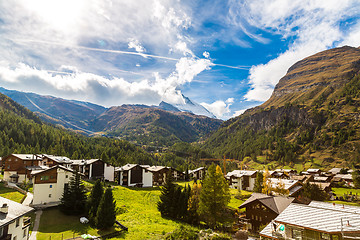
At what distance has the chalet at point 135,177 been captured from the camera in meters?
86.3

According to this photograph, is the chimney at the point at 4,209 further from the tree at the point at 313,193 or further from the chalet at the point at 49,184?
the tree at the point at 313,193

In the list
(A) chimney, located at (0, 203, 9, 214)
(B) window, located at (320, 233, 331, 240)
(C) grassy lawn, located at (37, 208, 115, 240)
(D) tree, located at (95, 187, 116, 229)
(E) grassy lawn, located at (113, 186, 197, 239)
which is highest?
(A) chimney, located at (0, 203, 9, 214)

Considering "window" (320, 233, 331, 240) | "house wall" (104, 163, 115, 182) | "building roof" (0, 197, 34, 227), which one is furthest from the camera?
"house wall" (104, 163, 115, 182)

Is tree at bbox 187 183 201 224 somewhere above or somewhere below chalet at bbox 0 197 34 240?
below

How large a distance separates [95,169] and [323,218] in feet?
287

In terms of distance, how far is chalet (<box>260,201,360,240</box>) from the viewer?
19941 millimetres

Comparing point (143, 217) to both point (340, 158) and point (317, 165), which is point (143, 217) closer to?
point (317, 165)

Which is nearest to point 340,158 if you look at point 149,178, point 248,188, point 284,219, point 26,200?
point 248,188

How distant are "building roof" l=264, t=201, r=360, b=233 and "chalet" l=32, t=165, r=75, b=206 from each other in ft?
163

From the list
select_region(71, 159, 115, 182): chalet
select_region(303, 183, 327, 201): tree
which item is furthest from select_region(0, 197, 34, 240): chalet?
select_region(303, 183, 327, 201): tree

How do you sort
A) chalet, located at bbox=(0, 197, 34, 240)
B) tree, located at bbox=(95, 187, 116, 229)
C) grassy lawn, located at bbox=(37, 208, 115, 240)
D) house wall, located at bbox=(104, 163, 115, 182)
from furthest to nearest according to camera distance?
house wall, located at bbox=(104, 163, 115, 182) < tree, located at bbox=(95, 187, 116, 229) < grassy lawn, located at bbox=(37, 208, 115, 240) < chalet, located at bbox=(0, 197, 34, 240)

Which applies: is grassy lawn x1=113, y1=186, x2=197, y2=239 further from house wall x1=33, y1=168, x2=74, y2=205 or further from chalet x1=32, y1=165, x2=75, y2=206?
chalet x1=32, y1=165, x2=75, y2=206

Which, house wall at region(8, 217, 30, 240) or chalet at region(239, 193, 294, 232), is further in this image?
chalet at region(239, 193, 294, 232)

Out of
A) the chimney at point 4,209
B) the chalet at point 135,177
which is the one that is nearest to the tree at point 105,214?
the chimney at point 4,209
